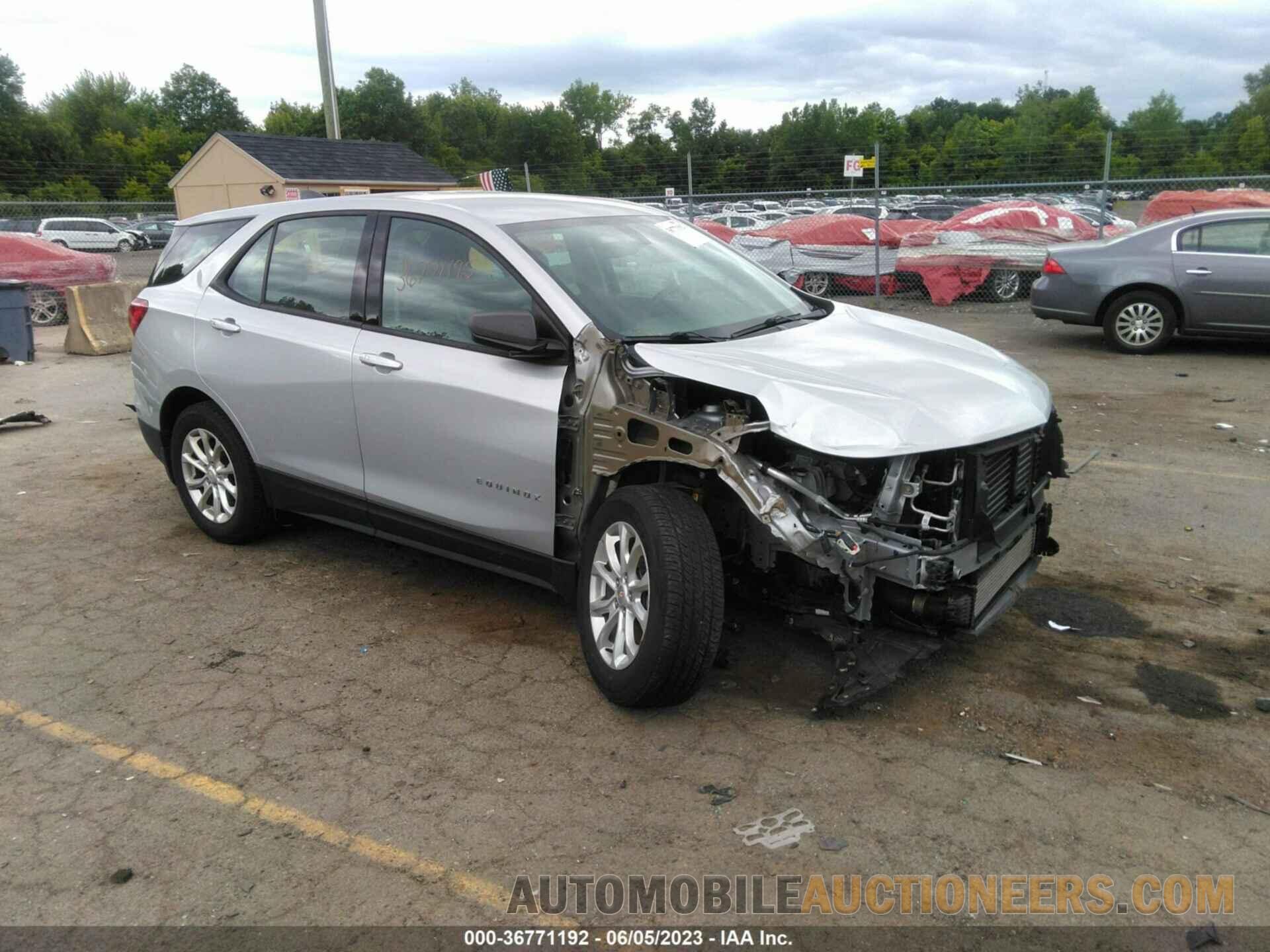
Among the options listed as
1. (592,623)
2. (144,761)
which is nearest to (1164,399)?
(592,623)

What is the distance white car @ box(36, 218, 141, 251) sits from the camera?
31859 mm

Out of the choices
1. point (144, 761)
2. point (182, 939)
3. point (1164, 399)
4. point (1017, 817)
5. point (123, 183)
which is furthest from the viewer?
point (123, 183)

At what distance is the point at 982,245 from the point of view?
15406mm

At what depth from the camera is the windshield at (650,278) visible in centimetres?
434

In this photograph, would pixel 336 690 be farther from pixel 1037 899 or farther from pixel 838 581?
pixel 1037 899

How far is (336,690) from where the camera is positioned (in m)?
4.19

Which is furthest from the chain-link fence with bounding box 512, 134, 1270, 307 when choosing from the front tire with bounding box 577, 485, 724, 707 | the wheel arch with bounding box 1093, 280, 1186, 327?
the front tire with bounding box 577, 485, 724, 707

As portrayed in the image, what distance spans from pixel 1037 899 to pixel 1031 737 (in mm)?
910

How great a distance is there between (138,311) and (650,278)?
3110 millimetres

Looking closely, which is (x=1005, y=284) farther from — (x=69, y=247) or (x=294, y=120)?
(x=294, y=120)

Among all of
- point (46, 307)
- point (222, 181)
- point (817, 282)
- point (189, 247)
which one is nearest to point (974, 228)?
point (817, 282)

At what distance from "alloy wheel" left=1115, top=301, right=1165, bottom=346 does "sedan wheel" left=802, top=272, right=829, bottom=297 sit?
5.69 m

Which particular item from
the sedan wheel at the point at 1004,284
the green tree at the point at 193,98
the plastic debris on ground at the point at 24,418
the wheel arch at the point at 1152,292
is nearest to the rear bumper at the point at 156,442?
the plastic debris on ground at the point at 24,418

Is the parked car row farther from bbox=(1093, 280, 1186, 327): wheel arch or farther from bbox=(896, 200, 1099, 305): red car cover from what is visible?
bbox=(1093, 280, 1186, 327): wheel arch
